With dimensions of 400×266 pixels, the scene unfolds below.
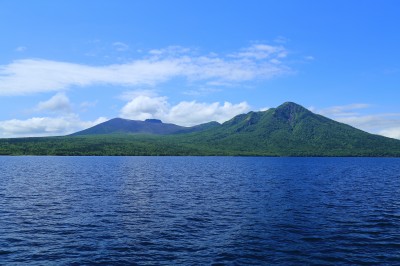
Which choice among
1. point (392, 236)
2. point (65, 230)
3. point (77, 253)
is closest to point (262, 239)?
point (392, 236)

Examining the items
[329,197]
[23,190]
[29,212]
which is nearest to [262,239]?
[29,212]

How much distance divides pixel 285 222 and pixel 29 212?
42348 mm

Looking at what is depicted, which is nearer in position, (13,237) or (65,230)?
(13,237)

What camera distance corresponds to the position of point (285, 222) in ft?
173

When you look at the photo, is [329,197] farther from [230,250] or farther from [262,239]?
[230,250]

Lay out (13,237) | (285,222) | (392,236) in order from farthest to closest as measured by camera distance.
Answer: (285,222)
(392,236)
(13,237)

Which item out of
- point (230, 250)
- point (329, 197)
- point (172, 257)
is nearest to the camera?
point (172, 257)

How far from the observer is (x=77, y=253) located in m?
36.4

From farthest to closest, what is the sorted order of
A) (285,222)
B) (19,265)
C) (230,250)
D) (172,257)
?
1. (285,222)
2. (230,250)
3. (172,257)
4. (19,265)

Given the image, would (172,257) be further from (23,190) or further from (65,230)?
(23,190)

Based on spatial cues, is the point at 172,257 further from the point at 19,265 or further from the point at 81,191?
the point at 81,191

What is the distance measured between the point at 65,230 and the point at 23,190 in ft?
157

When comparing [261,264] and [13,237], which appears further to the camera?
[13,237]

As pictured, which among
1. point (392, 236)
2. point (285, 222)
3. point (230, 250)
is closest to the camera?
point (230, 250)
